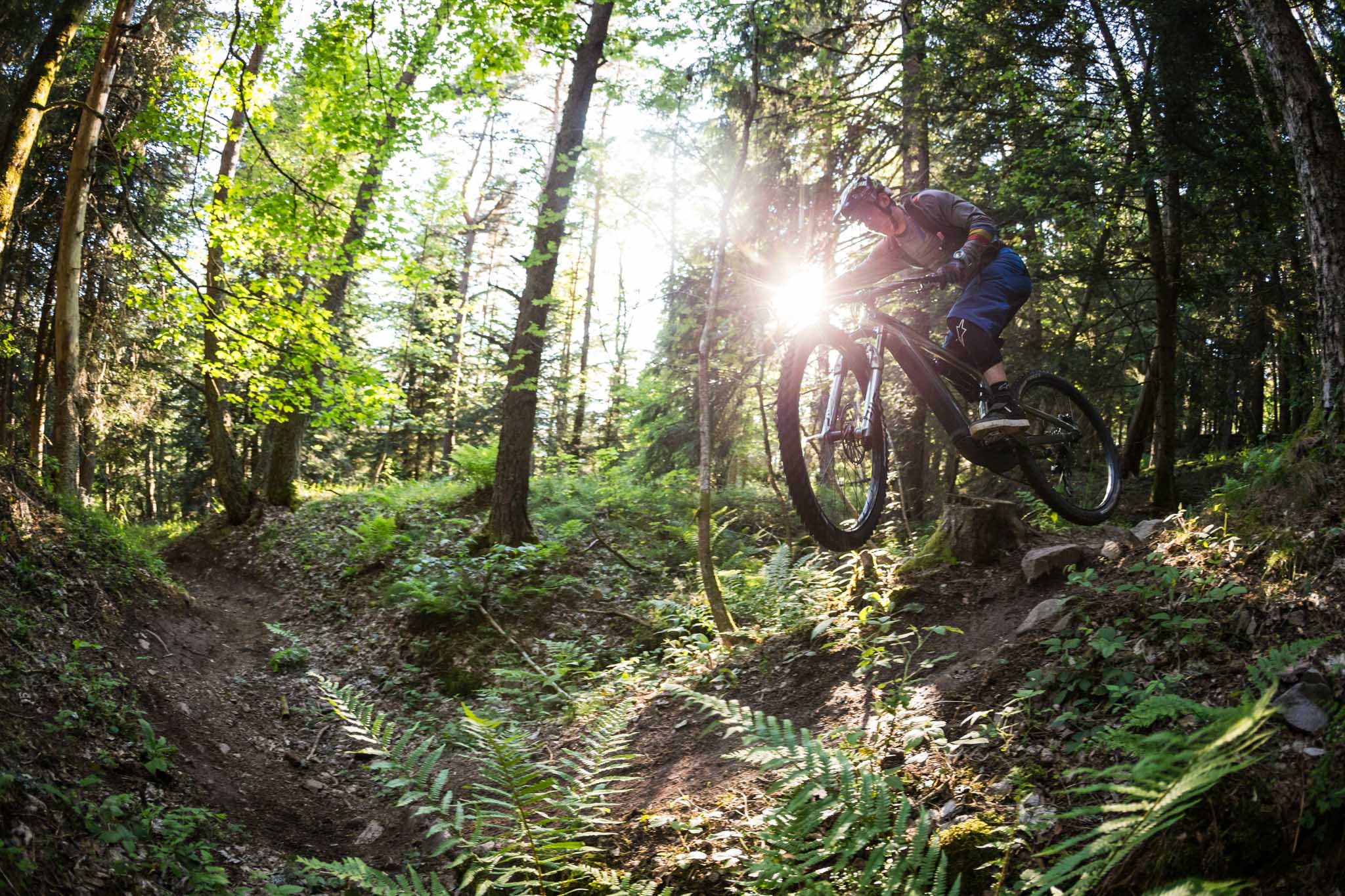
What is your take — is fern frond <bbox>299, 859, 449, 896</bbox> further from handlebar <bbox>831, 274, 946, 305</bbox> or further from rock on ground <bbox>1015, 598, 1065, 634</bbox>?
handlebar <bbox>831, 274, 946, 305</bbox>

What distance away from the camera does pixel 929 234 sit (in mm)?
5105

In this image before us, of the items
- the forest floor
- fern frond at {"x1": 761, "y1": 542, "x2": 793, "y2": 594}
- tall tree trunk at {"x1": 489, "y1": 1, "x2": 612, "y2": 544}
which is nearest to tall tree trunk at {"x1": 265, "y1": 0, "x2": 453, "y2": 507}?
Result: tall tree trunk at {"x1": 489, "y1": 1, "x2": 612, "y2": 544}

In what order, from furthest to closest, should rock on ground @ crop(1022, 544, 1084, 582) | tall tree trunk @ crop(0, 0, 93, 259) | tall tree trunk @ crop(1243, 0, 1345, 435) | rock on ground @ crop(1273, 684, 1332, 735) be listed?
tall tree trunk @ crop(0, 0, 93, 259) → rock on ground @ crop(1022, 544, 1084, 582) → tall tree trunk @ crop(1243, 0, 1345, 435) → rock on ground @ crop(1273, 684, 1332, 735)

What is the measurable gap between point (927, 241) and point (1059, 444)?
8.34ft

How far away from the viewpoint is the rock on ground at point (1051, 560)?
17.9ft

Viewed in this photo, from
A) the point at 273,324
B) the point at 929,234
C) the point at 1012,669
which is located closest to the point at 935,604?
the point at 1012,669

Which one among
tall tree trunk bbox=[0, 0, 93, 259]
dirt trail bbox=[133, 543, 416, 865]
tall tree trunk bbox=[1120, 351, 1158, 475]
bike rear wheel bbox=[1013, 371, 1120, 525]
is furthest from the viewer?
tall tree trunk bbox=[1120, 351, 1158, 475]

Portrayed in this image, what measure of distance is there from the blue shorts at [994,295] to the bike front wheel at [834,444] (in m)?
1.03

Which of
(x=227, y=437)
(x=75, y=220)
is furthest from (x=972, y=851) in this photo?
(x=227, y=437)

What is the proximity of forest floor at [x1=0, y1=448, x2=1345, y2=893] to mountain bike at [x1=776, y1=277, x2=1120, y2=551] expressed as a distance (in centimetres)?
102

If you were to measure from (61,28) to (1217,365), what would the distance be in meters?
15.4

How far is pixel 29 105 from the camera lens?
572 cm

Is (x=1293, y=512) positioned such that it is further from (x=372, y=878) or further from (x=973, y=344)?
(x=372, y=878)

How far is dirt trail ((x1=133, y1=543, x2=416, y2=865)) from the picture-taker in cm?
454
